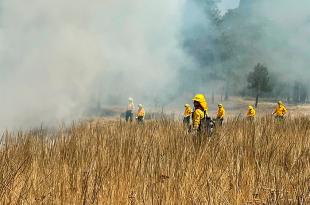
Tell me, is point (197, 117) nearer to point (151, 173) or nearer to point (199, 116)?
point (199, 116)

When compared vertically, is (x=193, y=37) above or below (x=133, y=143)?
above

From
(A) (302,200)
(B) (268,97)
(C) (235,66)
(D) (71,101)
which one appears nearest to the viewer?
(A) (302,200)

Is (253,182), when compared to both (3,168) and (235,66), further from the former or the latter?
(235,66)

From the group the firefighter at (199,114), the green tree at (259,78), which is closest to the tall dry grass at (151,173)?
the firefighter at (199,114)

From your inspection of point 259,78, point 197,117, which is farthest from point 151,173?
point 259,78

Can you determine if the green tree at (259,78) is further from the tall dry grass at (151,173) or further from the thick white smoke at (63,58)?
the tall dry grass at (151,173)

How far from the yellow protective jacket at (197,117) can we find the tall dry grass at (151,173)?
1387 millimetres

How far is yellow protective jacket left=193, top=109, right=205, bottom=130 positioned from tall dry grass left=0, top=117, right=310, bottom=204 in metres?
1.39

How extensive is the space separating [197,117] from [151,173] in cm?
278

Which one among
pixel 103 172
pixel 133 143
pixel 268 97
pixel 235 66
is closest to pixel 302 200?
pixel 103 172

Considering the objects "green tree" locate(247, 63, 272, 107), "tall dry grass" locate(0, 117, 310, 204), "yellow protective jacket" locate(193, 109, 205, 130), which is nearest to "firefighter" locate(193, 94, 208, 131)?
"yellow protective jacket" locate(193, 109, 205, 130)

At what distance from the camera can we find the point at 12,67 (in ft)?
26.1

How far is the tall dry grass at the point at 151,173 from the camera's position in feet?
9.28

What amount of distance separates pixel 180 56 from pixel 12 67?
8163 millimetres
